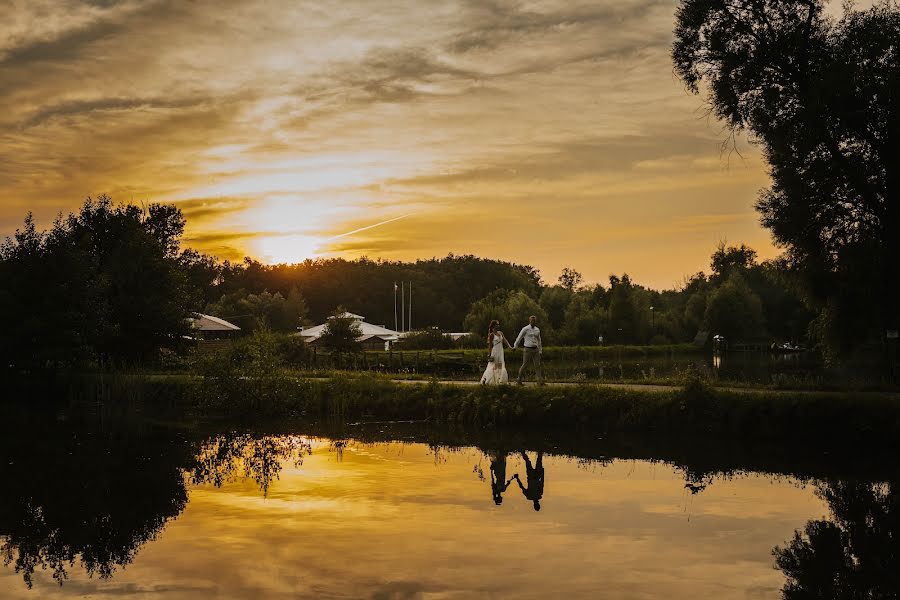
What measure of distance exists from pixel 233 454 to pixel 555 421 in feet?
27.5

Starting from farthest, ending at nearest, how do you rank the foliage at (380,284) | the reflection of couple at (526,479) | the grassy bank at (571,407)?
the foliage at (380,284) → the grassy bank at (571,407) → the reflection of couple at (526,479)

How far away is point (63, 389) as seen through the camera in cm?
3350

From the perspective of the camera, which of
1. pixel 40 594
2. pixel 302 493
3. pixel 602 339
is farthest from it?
pixel 602 339

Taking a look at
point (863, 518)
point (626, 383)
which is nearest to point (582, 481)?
point (863, 518)

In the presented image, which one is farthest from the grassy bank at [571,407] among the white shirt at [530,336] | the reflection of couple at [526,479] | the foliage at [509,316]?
the foliage at [509,316]

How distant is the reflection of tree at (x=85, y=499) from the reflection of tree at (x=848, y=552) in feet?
28.5

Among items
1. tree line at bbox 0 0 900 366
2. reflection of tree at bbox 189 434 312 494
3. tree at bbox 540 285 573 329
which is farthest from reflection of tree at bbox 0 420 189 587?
tree at bbox 540 285 573 329

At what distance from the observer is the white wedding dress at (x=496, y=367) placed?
2441 cm

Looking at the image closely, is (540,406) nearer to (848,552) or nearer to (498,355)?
(498,355)

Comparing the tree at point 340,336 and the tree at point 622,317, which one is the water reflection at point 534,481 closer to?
the tree at point 340,336

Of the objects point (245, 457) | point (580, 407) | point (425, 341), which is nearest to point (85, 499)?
point (245, 457)

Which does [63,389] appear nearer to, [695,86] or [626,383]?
[626,383]

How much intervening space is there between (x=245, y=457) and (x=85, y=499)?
4.67 m

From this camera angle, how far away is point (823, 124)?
2056 cm
